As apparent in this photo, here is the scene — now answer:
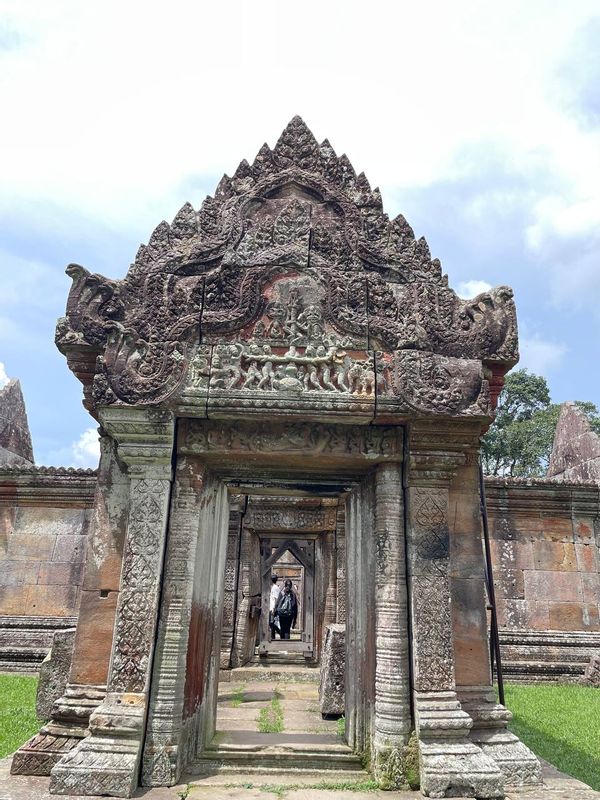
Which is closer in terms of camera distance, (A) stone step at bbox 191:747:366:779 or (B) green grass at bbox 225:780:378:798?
(B) green grass at bbox 225:780:378:798

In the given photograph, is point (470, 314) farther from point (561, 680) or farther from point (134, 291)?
point (561, 680)

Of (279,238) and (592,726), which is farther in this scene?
(592,726)

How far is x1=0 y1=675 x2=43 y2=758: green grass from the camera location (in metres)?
6.32

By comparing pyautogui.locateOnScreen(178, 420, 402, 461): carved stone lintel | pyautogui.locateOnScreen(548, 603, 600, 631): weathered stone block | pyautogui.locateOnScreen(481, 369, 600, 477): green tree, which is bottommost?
pyautogui.locateOnScreen(548, 603, 600, 631): weathered stone block

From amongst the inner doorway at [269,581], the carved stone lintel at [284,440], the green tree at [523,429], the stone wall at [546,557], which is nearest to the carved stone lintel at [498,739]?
the carved stone lintel at [284,440]

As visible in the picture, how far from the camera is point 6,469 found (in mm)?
Result: 13398

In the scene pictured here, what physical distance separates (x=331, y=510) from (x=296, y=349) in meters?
8.23

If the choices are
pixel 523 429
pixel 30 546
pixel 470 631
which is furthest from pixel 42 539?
pixel 523 429

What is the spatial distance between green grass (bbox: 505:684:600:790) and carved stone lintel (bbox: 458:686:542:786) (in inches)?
47.2

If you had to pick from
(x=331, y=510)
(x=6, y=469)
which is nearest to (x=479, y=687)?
(x=331, y=510)

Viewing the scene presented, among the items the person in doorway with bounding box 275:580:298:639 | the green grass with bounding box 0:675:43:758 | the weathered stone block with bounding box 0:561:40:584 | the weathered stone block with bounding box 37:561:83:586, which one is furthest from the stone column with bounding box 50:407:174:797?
the person in doorway with bounding box 275:580:298:639

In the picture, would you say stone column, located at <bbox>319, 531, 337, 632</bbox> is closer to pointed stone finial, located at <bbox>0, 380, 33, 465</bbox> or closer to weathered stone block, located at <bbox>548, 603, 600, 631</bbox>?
weathered stone block, located at <bbox>548, 603, 600, 631</bbox>

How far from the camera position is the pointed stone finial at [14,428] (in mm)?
16234

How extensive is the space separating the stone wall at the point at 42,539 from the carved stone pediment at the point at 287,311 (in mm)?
9034
